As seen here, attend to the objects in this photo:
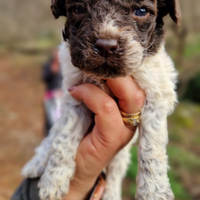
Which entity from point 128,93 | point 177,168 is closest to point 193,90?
point 177,168

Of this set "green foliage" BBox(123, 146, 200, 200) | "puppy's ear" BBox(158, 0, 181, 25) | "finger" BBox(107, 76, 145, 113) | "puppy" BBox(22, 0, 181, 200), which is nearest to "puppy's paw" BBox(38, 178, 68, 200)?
"puppy" BBox(22, 0, 181, 200)

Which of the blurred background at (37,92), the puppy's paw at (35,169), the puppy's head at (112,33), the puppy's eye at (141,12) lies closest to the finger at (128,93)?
the puppy's head at (112,33)

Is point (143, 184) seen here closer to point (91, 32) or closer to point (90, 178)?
point (90, 178)

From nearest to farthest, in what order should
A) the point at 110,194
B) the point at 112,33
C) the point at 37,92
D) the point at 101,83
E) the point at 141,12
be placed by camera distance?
the point at 112,33 → the point at 141,12 → the point at 101,83 → the point at 110,194 → the point at 37,92

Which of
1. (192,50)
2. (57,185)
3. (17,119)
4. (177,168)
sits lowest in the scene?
(17,119)

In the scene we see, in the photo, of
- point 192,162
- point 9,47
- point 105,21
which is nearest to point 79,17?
point 105,21

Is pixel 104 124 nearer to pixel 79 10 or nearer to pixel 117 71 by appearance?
pixel 117 71
